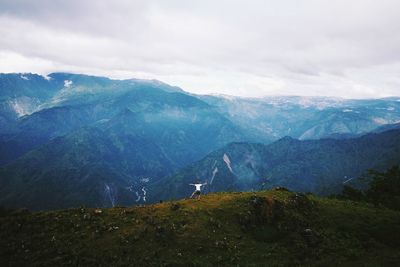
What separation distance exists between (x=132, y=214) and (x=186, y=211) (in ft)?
18.1

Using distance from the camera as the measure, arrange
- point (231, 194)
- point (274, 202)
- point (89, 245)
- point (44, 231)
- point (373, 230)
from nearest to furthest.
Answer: point (89, 245) < point (44, 231) < point (373, 230) < point (274, 202) < point (231, 194)

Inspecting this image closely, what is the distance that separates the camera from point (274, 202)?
39125 millimetres

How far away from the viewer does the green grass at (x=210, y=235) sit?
30.8m

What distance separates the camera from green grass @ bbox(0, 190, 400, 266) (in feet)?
101

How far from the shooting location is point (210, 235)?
3419 cm

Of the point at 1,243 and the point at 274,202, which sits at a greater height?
the point at 274,202

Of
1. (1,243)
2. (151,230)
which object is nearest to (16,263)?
(1,243)

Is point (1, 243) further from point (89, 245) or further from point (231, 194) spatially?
point (231, 194)

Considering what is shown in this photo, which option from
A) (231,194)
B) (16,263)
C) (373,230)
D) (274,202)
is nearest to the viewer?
(16,263)

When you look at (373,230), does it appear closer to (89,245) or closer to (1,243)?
(89,245)

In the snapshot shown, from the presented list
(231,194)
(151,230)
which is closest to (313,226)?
(231,194)

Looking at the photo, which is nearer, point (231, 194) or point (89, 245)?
point (89, 245)

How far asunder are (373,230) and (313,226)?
226 inches

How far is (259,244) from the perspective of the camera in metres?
33.8
